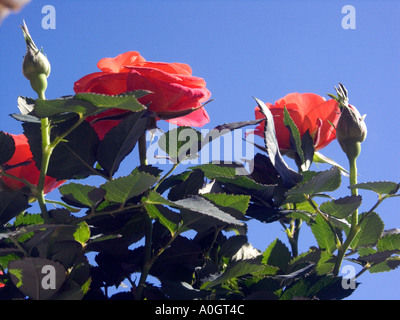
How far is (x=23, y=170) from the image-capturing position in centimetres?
64

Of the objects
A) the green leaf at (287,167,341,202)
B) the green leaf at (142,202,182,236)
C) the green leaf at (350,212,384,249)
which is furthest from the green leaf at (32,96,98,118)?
the green leaf at (350,212,384,249)

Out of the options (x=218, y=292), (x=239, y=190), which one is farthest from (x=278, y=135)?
(x=218, y=292)

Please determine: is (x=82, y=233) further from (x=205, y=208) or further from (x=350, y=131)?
(x=350, y=131)

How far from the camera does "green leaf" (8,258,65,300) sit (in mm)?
488

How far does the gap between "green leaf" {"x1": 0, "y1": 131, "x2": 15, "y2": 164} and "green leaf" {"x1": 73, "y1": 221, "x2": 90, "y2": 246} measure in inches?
→ 5.2

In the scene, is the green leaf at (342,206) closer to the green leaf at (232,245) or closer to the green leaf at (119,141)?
the green leaf at (232,245)

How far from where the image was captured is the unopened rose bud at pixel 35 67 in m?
0.58

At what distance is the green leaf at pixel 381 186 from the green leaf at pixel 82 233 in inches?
10.7

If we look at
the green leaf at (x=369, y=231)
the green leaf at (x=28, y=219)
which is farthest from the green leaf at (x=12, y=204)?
the green leaf at (x=369, y=231)

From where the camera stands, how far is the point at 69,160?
58 cm

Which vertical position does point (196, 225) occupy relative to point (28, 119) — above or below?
below

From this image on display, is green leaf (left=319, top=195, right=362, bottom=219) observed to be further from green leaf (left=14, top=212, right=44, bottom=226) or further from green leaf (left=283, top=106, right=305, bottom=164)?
green leaf (left=14, top=212, right=44, bottom=226)
